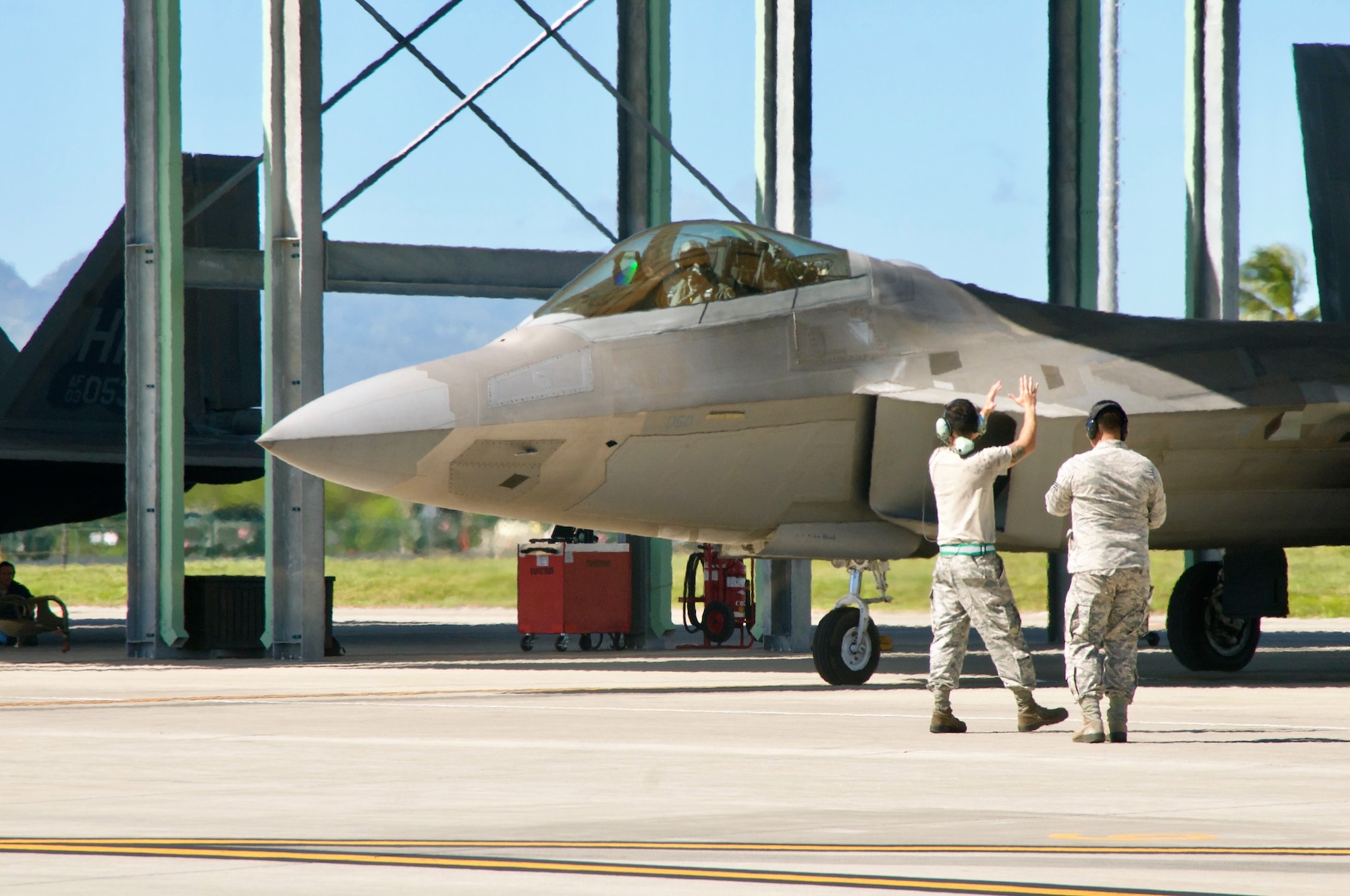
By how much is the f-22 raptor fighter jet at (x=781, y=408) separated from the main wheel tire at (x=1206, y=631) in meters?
2.09

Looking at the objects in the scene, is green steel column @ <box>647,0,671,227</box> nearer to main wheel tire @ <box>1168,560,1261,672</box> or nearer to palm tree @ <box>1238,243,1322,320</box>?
main wheel tire @ <box>1168,560,1261,672</box>

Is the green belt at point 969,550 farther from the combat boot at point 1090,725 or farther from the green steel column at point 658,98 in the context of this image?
the green steel column at point 658,98

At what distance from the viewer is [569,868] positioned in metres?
4.36

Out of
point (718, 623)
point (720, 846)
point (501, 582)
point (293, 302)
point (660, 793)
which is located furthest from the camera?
point (501, 582)

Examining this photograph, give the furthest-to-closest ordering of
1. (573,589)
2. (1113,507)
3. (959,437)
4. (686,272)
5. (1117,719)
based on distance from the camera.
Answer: (573,589), (686,272), (959,437), (1113,507), (1117,719)

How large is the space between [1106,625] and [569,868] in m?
4.88

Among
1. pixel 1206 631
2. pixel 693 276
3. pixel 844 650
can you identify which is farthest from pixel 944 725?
pixel 1206 631

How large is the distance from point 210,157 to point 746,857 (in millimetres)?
23975

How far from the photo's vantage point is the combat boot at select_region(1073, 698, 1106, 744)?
8.23m

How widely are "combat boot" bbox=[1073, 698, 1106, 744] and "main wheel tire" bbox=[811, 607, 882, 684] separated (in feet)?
13.5

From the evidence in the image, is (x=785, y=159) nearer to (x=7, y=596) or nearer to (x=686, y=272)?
(x=686, y=272)

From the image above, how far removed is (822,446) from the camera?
12.4 meters

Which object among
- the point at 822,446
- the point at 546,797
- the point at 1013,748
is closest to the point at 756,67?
the point at 822,446

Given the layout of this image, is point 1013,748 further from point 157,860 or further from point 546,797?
point 157,860
